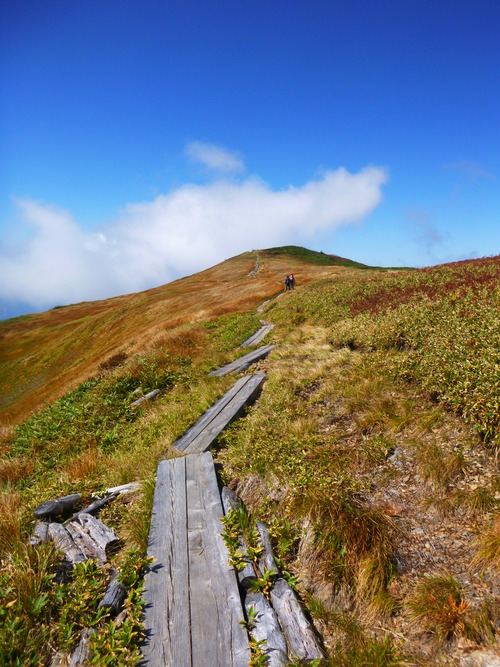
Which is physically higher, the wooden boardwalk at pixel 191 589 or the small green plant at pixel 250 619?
the wooden boardwalk at pixel 191 589

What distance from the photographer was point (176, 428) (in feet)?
26.1

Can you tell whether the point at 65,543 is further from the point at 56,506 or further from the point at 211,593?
the point at 211,593

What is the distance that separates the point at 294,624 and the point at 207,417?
520cm

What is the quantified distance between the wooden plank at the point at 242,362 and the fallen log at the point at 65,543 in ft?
24.5

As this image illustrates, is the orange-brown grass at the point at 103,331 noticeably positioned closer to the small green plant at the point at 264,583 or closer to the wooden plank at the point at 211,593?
the wooden plank at the point at 211,593

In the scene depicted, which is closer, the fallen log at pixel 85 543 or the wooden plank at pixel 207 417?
the fallen log at pixel 85 543

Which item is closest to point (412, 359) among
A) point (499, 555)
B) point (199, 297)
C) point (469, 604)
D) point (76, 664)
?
point (499, 555)

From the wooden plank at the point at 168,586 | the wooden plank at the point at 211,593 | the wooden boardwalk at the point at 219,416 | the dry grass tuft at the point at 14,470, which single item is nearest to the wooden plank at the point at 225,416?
the wooden boardwalk at the point at 219,416

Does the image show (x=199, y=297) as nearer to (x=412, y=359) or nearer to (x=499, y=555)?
(x=412, y=359)

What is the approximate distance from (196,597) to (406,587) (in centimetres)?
231

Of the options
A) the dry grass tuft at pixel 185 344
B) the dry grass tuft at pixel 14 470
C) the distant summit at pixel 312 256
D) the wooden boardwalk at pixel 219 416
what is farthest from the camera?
the distant summit at pixel 312 256

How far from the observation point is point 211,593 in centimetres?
361

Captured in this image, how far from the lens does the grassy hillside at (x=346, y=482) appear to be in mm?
3268

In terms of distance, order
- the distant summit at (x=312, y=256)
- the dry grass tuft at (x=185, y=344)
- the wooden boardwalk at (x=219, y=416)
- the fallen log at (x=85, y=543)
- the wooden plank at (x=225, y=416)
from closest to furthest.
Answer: the fallen log at (x=85, y=543), the wooden plank at (x=225, y=416), the wooden boardwalk at (x=219, y=416), the dry grass tuft at (x=185, y=344), the distant summit at (x=312, y=256)
